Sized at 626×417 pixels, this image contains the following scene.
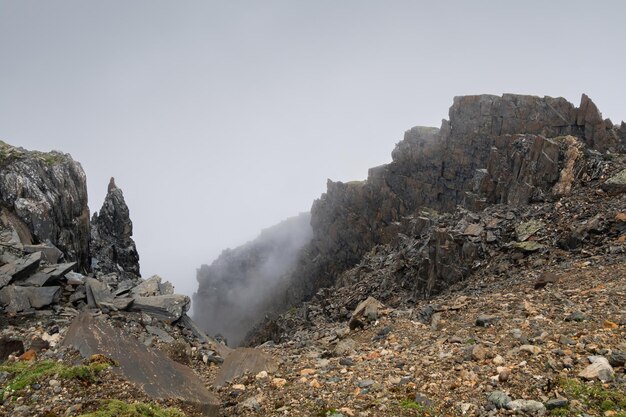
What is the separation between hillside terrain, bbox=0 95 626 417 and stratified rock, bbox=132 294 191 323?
0.38 feet

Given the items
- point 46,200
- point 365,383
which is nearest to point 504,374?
point 365,383

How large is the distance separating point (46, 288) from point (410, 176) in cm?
7439

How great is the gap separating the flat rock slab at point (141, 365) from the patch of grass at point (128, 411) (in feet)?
5.07

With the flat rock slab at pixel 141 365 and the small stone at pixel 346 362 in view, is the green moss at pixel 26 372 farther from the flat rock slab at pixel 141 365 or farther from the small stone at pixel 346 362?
the small stone at pixel 346 362

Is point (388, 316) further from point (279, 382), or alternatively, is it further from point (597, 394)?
point (597, 394)

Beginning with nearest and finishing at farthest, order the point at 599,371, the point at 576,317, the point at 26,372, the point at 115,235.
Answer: the point at 599,371
the point at 26,372
the point at 576,317
the point at 115,235

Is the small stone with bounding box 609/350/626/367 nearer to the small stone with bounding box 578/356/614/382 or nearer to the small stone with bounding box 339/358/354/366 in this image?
the small stone with bounding box 578/356/614/382

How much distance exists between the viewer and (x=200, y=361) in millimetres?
18578

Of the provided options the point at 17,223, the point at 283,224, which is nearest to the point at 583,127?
the point at 17,223

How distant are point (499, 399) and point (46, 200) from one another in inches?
1477

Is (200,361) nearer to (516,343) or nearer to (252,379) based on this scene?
(252,379)

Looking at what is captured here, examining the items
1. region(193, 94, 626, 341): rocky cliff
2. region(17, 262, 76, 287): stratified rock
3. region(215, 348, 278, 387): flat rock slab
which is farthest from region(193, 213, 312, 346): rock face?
region(215, 348, 278, 387): flat rock slab

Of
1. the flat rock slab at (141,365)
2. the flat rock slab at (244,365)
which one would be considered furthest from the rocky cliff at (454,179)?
the flat rock slab at (141,365)

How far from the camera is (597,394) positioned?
813 centimetres
